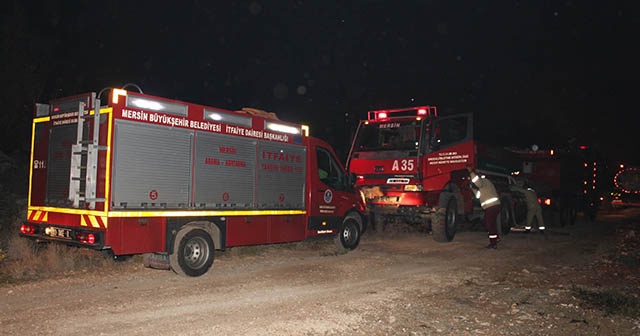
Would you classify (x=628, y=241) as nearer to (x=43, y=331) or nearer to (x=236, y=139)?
(x=236, y=139)

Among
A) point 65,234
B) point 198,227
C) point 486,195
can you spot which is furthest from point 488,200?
point 65,234

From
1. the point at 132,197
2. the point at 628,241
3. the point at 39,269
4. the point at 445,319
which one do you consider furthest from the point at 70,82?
the point at 628,241

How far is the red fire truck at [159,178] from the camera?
23.6 feet

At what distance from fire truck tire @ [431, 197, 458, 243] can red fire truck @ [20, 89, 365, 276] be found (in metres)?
4.29

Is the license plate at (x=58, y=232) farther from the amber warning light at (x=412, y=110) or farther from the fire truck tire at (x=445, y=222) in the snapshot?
the fire truck tire at (x=445, y=222)

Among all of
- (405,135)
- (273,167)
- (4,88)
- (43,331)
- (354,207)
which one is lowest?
(43,331)

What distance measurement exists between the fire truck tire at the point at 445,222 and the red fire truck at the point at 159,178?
4294 mm

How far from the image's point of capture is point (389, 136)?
13242 millimetres

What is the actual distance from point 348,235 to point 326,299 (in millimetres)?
4772

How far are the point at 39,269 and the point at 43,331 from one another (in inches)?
141

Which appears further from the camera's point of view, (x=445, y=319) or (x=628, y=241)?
(x=628, y=241)

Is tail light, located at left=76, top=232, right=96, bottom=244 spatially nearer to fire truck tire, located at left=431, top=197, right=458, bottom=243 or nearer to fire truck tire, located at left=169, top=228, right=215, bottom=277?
fire truck tire, located at left=169, top=228, right=215, bottom=277

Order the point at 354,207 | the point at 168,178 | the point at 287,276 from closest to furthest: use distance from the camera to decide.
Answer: the point at 168,178, the point at 287,276, the point at 354,207

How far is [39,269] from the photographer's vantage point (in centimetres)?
820
